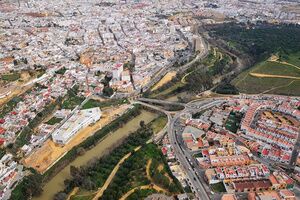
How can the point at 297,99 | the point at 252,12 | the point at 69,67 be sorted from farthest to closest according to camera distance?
1. the point at 252,12
2. the point at 69,67
3. the point at 297,99

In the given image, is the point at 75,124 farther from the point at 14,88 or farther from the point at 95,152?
the point at 14,88

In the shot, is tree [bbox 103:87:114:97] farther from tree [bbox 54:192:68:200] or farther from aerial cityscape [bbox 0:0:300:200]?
tree [bbox 54:192:68:200]

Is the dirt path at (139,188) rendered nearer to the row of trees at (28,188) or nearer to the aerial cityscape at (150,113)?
Answer: the aerial cityscape at (150,113)

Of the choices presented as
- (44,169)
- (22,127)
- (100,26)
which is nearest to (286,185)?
(44,169)

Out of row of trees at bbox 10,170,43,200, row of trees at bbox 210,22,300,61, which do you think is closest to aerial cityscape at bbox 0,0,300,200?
row of trees at bbox 10,170,43,200

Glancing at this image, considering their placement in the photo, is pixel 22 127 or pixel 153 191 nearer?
pixel 153 191

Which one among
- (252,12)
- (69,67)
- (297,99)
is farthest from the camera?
(252,12)

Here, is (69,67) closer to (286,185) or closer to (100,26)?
(100,26)
